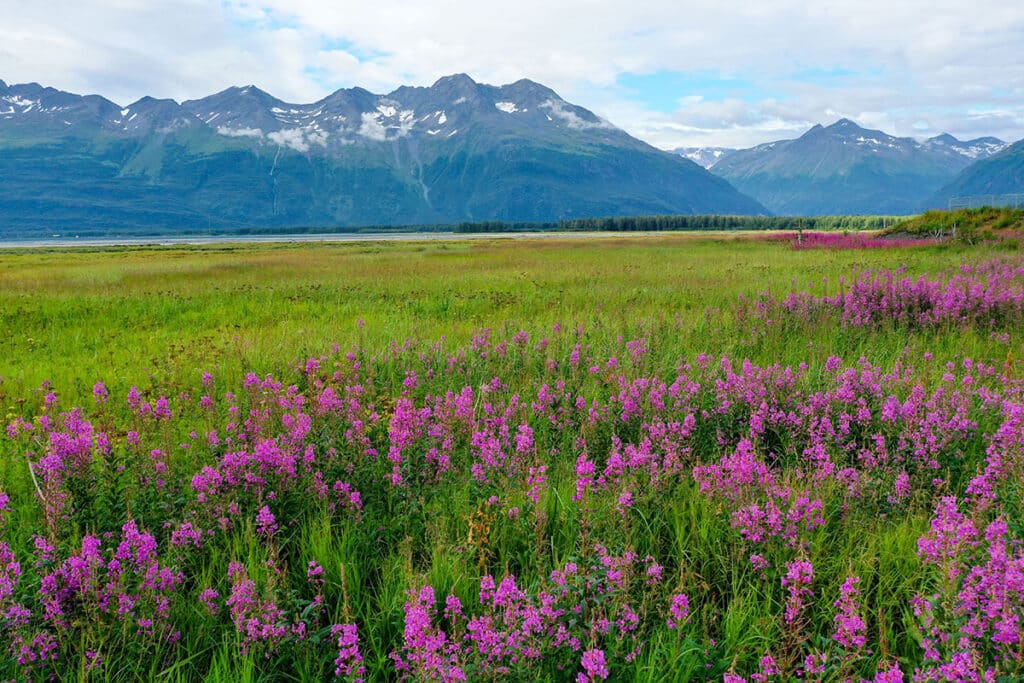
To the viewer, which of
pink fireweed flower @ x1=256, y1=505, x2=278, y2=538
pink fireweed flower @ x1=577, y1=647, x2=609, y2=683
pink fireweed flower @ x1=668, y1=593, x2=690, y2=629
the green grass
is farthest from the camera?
the green grass

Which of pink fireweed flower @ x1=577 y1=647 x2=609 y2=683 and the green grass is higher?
the green grass

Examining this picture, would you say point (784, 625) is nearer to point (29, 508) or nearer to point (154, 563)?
point (154, 563)

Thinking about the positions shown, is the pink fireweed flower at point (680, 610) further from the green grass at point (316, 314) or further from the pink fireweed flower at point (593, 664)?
the green grass at point (316, 314)

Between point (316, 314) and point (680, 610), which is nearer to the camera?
point (680, 610)

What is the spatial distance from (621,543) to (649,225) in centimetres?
A: 18726

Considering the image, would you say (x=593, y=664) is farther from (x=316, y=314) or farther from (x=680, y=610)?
(x=316, y=314)

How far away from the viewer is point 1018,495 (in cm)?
341

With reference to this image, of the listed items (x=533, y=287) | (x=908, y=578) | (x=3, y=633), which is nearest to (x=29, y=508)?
(x=3, y=633)

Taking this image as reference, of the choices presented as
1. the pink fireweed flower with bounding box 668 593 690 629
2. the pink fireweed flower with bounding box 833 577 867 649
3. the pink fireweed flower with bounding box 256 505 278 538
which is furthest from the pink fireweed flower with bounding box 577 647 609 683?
the pink fireweed flower with bounding box 256 505 278 538

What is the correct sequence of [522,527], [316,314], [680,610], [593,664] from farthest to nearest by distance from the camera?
[316,314]
[522,527]
[680,610]
[593,664]

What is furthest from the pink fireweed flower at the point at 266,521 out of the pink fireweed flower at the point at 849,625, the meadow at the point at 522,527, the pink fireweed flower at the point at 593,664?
the pink fireweed flower at the point at 849,625

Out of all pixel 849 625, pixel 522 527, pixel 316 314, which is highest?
pixel 316 314

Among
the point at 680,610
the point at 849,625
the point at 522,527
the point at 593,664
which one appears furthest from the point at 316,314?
the point at 849,625

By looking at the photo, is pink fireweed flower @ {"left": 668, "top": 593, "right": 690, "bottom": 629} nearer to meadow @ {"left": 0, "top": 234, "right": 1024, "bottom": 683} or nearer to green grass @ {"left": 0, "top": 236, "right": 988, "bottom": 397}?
meadow @ {"left": 0, "top": 234, "right": 1024, "bottom": 683}
